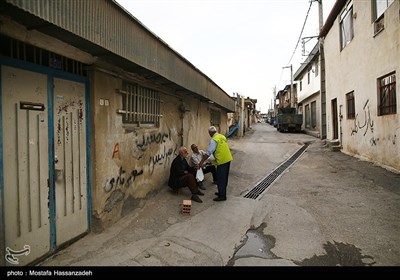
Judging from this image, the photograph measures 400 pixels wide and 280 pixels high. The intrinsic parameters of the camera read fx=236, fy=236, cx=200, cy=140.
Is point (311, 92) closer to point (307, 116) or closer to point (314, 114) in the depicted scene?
point (314, 114)

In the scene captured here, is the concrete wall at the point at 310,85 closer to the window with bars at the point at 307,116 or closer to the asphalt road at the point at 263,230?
the window with bars at the point at 307,116

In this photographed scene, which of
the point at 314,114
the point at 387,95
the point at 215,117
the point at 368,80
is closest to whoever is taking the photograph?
the point at 387,95

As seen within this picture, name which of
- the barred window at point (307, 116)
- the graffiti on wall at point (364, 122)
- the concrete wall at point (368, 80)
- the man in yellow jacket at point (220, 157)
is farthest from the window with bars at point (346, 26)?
the barred window at point (307, 116)

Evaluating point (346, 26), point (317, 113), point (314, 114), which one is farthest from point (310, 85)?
point (346, 26)

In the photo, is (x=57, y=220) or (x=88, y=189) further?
(x=88, y=189)

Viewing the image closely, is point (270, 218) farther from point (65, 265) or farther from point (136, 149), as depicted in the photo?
point (65, 265)

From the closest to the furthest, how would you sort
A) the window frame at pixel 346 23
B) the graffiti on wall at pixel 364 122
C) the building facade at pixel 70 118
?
the building facade at pixel 70 118, the graffiti on wall at pixel 364 122, the window frame at pixel 346 23

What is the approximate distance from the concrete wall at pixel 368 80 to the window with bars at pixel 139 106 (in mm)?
6747

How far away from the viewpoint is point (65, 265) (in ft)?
9.31

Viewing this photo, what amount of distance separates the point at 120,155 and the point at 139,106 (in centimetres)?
117

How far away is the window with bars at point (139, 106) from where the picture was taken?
14.2 ft

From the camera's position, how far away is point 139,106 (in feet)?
15.6
